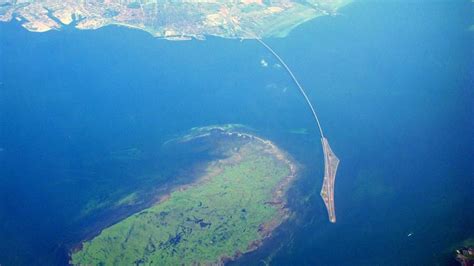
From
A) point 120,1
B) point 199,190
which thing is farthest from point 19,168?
point 120,1

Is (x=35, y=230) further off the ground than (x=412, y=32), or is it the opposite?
(x=412, y=32)

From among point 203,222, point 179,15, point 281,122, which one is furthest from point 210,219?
point 179,15

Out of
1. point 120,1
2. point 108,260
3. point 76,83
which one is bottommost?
point 108,260

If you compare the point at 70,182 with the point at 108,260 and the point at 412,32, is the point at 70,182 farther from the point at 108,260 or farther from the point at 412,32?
the point at 412,32

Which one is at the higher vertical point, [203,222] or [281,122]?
[281,122]

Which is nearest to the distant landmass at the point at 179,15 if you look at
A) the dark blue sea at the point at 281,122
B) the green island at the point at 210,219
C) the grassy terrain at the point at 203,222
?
the dark blue sea at the point at 281,122

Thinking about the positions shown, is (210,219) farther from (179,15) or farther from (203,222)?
(179,15)

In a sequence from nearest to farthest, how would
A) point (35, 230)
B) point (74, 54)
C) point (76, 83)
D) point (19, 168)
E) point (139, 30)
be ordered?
point (35, 230)
point (19, 168)
point (76, 83)
point (74, 54)
point (139, 30)

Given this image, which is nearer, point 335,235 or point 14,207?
point 335,235
